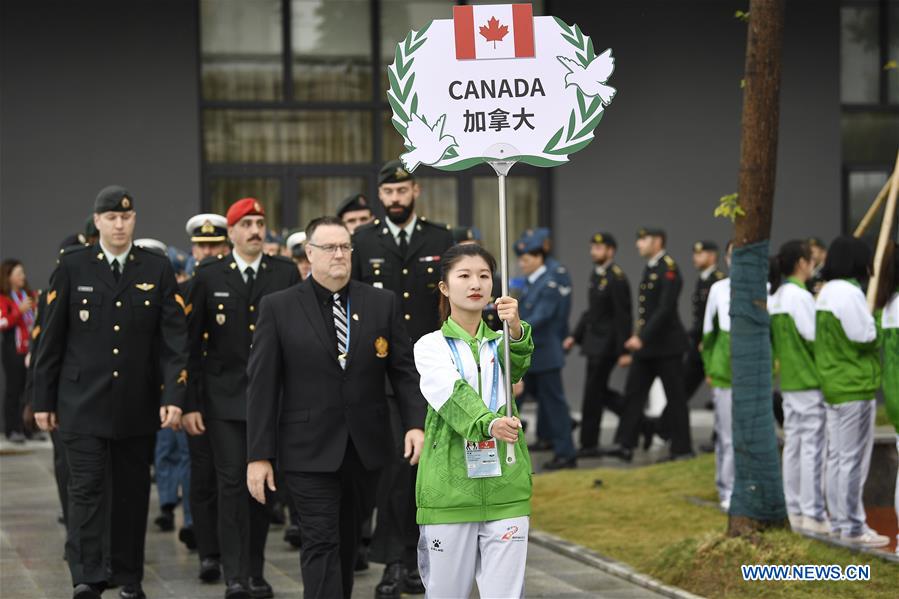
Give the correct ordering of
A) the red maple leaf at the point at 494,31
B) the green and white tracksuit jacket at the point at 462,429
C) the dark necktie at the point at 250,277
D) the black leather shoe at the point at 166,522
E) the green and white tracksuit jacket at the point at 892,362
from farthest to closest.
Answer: the black leather shoe at the point at 166,522 → the dark necktie at the point at 250,277 → the green and white tracksuit jacket at the point at 892,362 → the red maple leaf at the point at 494,31 → the green and white tracksuit jacket at the point at 462,429

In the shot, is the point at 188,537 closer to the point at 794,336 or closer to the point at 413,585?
the point at 413,585

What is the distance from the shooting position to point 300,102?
61.2ft

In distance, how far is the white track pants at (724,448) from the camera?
36.7 feet

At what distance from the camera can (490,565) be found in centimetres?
584

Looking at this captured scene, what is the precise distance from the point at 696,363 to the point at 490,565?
9.72 metres

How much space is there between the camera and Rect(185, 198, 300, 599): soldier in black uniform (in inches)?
335

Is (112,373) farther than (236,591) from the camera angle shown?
Yes

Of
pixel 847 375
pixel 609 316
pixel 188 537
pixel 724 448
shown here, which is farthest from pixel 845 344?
pixel 609 316

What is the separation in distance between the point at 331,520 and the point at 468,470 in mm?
1209

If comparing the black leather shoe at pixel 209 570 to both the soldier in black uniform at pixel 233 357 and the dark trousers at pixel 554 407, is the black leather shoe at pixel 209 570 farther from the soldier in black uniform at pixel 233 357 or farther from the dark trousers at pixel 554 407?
the dark trousers at pixel 554 407

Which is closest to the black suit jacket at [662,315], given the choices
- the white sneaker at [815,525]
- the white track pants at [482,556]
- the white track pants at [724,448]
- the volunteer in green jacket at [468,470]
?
the white track pants at [724,448]

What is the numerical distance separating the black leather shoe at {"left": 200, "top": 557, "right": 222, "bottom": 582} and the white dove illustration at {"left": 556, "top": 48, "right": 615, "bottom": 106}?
4060 millimetres

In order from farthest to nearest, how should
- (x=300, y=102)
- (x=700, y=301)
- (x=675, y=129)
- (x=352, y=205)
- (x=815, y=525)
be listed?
(x=675, y=129)
(x=300, y=102)
(x=700, y=301)
(x=352, y=205)
(x=815, y=525)

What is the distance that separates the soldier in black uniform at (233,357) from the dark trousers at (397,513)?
2.26 feet
